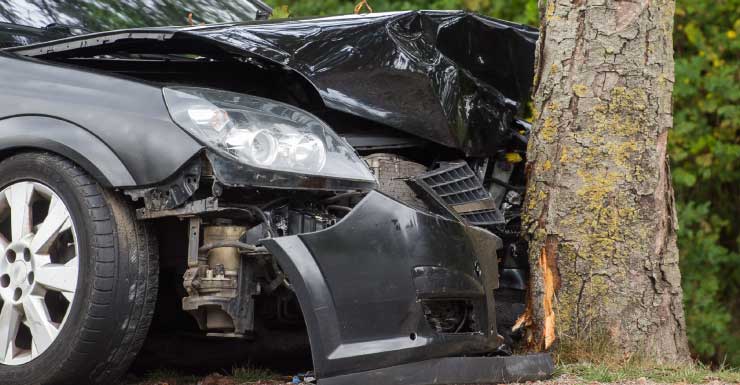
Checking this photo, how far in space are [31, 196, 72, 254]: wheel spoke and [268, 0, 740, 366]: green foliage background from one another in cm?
565

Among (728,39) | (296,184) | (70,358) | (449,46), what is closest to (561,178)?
(449,46)

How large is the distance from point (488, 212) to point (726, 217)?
6195 mm

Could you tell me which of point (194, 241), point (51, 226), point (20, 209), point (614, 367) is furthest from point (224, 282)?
point (614, 367)

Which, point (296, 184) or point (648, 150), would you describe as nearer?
point (296, 184)

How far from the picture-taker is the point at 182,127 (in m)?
3.06

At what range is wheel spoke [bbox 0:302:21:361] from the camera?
10.8 feet

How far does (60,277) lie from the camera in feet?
10.5

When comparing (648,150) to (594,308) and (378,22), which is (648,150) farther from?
(378,22)

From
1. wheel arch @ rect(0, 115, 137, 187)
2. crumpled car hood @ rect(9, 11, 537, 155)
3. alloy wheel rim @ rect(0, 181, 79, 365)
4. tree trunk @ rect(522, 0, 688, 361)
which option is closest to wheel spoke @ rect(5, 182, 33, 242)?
alloy wheel rim @ rect(0, 181, 79, 365)

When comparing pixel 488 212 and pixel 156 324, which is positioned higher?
pixel 488 212

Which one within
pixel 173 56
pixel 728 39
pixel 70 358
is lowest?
pixel 70 358

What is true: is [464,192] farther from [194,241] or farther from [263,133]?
[194,241]

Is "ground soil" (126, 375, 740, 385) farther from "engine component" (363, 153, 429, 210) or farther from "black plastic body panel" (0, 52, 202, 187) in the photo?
"black plastic body panel" (0, 52, 202, 187)

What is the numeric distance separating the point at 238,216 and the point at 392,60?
95 cm
